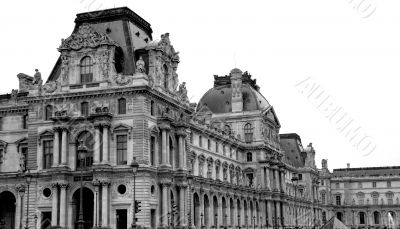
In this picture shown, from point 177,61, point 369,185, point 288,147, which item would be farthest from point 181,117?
point 369,185

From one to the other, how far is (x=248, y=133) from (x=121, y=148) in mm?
43975

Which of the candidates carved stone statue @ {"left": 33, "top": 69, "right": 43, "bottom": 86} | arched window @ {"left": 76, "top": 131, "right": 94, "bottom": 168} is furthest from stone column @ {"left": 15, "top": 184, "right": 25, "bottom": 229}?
carved stone statue @ {"left": 33, "top": 69, "right": 43, "bottom": 86}

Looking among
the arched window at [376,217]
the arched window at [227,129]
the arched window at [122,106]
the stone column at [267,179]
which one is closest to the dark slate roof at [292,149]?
the arched window at [376,217]

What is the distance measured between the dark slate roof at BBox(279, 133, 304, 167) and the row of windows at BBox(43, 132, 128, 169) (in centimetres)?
7548

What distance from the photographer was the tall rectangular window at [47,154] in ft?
194

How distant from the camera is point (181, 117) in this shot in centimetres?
6606

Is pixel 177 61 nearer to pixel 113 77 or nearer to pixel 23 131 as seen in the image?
pixel 113 77

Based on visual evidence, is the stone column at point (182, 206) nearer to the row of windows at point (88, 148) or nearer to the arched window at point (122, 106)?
the row of windows at point (88, 148)

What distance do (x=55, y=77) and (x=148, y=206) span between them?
17.0 m

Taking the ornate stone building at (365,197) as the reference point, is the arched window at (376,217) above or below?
below

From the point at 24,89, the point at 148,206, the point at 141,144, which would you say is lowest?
the point at 148,206

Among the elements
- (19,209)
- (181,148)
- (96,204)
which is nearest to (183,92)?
(181,148)

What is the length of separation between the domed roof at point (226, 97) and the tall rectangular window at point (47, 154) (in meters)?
43.4

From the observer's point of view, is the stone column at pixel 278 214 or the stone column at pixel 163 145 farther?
the stone column at pixel 278 214
